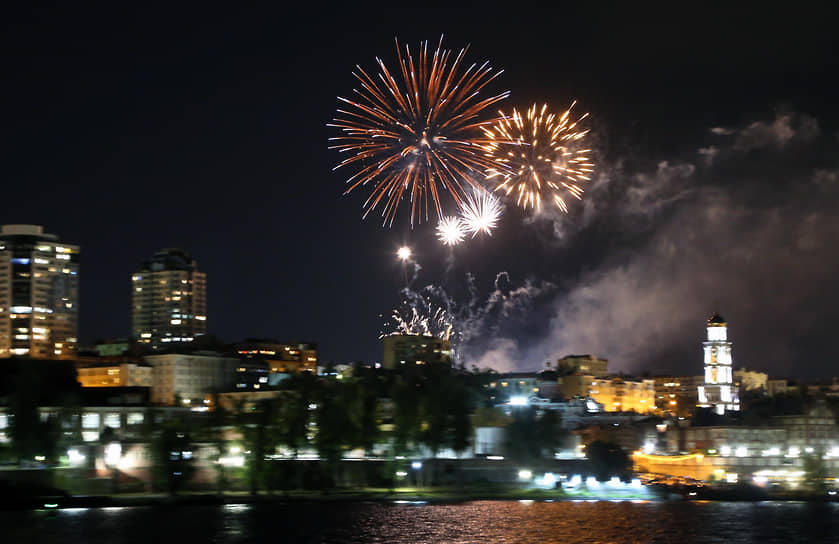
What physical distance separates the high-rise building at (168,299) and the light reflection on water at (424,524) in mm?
121808

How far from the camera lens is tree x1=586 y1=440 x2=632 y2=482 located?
87.1 m

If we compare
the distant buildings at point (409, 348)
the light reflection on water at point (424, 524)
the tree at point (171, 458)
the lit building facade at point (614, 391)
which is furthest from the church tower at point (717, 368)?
the tree at point (171, 458)

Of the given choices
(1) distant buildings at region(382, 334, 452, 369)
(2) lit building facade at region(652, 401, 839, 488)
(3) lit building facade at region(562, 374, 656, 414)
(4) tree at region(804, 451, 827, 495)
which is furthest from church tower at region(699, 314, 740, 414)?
(4) tree at region(804, 451, 827, 495)

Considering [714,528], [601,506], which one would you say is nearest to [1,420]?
[601,506]

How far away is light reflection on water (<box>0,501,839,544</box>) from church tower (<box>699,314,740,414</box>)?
63.2 m

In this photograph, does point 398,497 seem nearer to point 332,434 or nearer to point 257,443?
point 332,434

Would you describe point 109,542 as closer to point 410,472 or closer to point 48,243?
point 410,472

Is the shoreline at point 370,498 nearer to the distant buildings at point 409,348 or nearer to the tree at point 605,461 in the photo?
the tree at point 605,461

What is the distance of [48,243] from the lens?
16188 centimetres

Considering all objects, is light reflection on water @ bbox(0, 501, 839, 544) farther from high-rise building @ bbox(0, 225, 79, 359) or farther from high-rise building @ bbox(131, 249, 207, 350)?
high-rise building @ bbox(131, 249, 207, 350)

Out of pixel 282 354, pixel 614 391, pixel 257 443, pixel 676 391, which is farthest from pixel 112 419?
pixel 676 391

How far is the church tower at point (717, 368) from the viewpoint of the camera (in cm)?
13788

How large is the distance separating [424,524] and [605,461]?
28.7 m

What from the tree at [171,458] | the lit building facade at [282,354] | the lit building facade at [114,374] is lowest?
the tree at [171,458]
